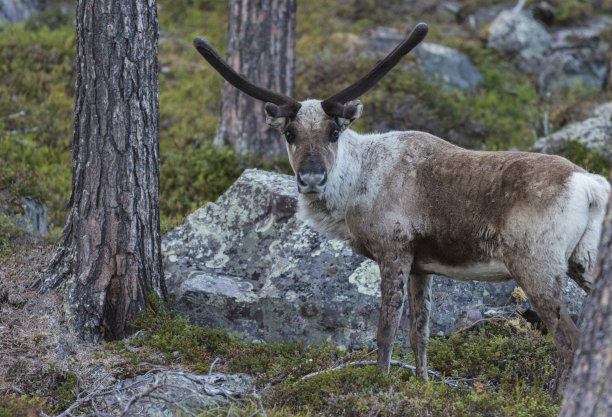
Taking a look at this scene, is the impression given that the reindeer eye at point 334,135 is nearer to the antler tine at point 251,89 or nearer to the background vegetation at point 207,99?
the antler tine at point 251,89

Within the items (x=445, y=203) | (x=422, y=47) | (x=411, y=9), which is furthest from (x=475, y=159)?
(x=411, y=9)

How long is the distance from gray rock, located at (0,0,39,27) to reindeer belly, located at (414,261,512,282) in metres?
12.9

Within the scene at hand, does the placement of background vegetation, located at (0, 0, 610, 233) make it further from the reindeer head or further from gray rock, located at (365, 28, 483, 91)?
the reindeer head

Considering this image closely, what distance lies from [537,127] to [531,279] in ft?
27.1

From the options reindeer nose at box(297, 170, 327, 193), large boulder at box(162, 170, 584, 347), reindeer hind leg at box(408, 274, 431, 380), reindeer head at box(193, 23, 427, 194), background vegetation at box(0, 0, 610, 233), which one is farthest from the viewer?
background vegetation at box(0, 0, 610, 233)

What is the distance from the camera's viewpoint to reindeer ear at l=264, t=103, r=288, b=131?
608cm

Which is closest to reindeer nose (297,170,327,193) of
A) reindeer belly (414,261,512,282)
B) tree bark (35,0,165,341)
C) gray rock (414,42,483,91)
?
reindeer belly (414,261,512,282)

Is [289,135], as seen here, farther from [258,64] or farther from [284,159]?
[258,64]

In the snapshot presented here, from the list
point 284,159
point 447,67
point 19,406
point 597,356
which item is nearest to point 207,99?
→ point 284,159

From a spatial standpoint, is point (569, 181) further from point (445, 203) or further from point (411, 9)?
point (411, 9)

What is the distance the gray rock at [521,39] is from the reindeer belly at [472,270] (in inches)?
469

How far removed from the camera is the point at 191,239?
7738 millimetres

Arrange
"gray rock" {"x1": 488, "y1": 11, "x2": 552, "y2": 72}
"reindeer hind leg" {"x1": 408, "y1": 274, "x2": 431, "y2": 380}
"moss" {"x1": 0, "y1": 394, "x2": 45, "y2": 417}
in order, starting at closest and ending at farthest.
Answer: "moss" {"x1": 0, "y1": 394, "x2": 45, "y2": 417} < "reindeer hind leg" {"x1": 408, "y1": 274, "x2": 431, "y2": 380} < "gray rock" {"x1": 488, "y1": 11, "x2": 552, "y2": 72}

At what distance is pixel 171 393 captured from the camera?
5.20 m
